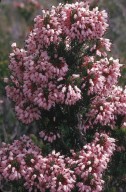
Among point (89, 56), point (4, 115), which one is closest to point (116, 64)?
point (89, 56)

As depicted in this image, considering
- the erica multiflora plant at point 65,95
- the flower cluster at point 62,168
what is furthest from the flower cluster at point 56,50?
the flower cluster at point 62,168

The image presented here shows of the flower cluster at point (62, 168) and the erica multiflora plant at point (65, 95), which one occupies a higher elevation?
the erica multiflora plant at point (65, 95)

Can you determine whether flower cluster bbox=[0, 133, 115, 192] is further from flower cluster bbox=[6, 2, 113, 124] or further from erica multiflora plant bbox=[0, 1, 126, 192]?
flower cluster bbox=[6, 2, 113, 124]

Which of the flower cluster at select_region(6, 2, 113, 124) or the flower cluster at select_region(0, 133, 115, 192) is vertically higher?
the flower cluster at select_region(6, 2, 113, 124)

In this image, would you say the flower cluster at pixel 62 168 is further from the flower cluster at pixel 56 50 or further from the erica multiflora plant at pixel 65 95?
the flower cluster at pixel 56 50

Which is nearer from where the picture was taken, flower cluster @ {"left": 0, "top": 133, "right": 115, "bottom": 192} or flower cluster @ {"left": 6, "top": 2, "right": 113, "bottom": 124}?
flower cluster @ {"left": 6, "top": 2, "right": 113, "bottom": 124}

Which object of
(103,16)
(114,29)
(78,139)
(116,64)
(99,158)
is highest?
(114,29)

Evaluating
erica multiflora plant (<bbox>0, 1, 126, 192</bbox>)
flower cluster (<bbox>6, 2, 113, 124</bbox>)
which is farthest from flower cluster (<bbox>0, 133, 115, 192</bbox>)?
flower cluster (<bbox>6, 2, 113, 124</bbox>)

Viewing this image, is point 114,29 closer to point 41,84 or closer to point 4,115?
point 4,115
